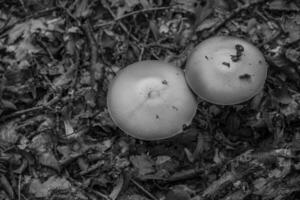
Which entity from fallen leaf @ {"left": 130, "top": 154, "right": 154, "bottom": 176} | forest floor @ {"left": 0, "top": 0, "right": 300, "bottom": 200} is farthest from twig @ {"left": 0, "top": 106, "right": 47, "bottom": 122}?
fallen leaf @ {"left": 130, "top": 154, "right": 154, "bottom": 176}

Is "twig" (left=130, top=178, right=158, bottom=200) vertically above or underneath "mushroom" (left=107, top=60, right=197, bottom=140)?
underneath

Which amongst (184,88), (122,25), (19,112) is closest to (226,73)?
(184,88)

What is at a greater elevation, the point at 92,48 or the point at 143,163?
the point at 92,48

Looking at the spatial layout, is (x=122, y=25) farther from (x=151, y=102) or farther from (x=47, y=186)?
(x=47, y=186)

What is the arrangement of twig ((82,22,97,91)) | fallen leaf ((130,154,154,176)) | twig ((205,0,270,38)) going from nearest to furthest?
1. fallen leaf ((130,154,154,176))
2. twig ((82,22,97,91))
3. twig ((205,0,270,38))

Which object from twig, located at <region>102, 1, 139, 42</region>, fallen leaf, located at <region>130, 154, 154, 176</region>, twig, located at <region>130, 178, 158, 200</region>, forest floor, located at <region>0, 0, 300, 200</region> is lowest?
twig, located at <region>130, 178, 158, 200</region>

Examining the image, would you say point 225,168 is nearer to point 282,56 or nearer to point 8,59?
point 282,56

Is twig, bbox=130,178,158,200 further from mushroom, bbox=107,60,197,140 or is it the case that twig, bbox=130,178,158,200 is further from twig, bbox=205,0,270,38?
twig, bbox=205,0,270,38
